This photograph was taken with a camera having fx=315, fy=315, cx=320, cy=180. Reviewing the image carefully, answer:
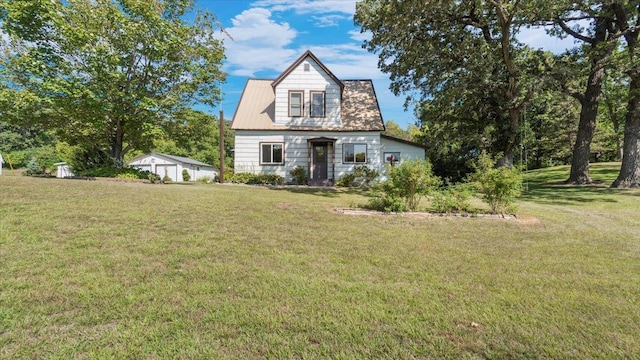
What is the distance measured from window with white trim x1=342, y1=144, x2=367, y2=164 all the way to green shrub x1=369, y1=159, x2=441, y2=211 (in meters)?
10.6

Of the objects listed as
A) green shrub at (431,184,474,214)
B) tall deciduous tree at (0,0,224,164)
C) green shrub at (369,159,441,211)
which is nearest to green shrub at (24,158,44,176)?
tall deciduous tree at (0,0,224,164)

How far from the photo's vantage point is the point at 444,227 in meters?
6.88

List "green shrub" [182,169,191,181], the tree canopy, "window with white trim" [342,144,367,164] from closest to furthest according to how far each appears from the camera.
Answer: the tree canopy, "window with white trim" [342,144,367,164], "green shrub" [182,169,191,181]

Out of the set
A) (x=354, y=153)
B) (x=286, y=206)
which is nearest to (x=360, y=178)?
(x=354, y=153)

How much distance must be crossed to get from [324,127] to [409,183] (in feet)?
37.6

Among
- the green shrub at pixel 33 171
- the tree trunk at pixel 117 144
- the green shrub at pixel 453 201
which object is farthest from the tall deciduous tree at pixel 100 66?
the green shrub at pixel 453 201

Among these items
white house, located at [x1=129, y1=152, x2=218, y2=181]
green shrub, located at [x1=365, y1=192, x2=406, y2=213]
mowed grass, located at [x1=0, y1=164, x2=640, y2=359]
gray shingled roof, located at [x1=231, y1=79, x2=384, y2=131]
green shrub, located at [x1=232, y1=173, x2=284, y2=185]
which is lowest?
mowed grass, located at [x1=0, y1=164, x2=640, y2=359]

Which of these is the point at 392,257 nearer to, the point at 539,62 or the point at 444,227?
the point at 444,227

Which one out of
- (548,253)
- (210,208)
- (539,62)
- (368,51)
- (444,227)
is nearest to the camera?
(548,253)

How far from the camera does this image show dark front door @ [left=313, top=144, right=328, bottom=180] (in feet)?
62.3

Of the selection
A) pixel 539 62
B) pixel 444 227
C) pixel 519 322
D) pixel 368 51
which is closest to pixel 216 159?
pixel 368 51

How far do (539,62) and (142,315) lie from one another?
19.6 metres

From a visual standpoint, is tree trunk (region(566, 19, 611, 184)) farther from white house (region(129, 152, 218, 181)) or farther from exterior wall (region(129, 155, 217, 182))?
exterior wall (region(129, 155, 217, 182))

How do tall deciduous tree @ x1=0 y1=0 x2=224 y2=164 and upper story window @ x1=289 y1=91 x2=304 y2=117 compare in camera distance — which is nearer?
tall deciduous tree @ x1=0 y1=0 x2=224 y2=164
